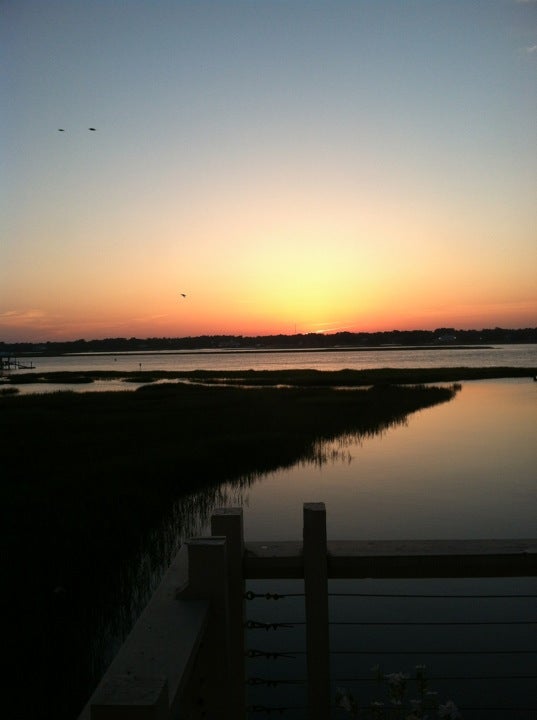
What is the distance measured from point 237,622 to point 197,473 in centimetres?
1403

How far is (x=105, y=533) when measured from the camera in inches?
434

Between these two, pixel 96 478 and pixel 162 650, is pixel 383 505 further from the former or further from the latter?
pixel 162 650

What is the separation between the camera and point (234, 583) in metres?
2.95

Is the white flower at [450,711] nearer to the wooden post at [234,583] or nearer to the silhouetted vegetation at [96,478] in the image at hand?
the wooden post at [234,583]

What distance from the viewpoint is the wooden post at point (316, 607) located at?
2941 mm

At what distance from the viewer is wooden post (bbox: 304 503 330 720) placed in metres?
2.94

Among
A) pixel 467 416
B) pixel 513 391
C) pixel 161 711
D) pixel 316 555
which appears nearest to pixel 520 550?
pixel 316 555

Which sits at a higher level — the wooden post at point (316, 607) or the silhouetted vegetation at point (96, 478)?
the wooden post at point (316, 607)

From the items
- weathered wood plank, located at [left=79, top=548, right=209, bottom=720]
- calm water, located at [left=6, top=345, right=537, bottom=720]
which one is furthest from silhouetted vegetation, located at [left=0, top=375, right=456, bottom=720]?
weathered wood plank, located at [left=79, top=548, right=209, bottom=720]

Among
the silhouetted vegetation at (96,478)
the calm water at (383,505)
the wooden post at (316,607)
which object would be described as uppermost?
the wooden post at (316,607)

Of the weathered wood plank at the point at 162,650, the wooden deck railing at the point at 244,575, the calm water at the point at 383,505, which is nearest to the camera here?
the weathered wood plank at the point at 162,650

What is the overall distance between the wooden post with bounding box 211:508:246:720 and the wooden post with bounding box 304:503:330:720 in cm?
31

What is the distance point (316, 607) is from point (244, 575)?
0.40m

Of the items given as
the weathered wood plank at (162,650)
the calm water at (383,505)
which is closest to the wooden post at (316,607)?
the weathered wood plank at (162,650)
